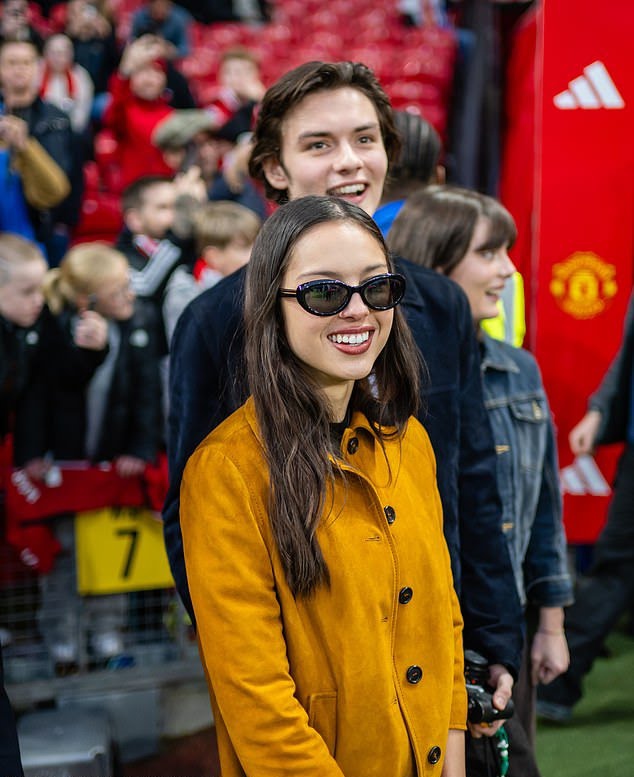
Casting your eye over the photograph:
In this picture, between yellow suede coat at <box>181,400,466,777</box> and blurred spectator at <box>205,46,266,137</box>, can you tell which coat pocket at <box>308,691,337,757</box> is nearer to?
yellow suede coat at <box>181,400,466,777</box>

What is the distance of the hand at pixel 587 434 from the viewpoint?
12.9 feet

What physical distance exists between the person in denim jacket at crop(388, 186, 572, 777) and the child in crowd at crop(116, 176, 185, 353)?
187 cm

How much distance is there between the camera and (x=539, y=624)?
108 inches

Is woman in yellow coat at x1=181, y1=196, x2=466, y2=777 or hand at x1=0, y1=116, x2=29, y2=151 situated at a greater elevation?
hand at x1=0, y1=116, x2=29, y2=151

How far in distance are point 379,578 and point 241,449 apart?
12.6 inches

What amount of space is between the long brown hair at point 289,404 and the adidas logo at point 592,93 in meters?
2.84

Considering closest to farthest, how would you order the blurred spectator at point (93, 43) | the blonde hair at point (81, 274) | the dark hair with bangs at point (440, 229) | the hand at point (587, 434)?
1. the dark hair with bangs at point (440, 229)
2. the hand at point (587, 434)
3. the blonde hair at point (81, 274)
4. the blurred spectator at point (93, 43)

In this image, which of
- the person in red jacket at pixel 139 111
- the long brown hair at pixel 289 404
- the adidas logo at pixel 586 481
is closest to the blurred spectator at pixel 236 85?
the person in red jacket at pixel 139 111

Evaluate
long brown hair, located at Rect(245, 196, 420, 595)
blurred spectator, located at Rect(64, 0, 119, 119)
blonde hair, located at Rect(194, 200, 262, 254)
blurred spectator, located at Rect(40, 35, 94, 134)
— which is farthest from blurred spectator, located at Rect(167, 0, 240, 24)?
long brown hair, located at Rect(245, 196, 420, 595)

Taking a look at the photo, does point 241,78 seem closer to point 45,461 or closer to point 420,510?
point 45,461

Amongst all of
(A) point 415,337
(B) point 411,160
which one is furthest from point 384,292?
(B) point 411,160

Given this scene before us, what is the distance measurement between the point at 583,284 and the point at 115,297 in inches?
77.4

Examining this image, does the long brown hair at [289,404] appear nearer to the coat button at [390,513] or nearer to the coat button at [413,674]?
the coat button at [390,513]

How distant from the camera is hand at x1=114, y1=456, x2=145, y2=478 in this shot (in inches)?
153
